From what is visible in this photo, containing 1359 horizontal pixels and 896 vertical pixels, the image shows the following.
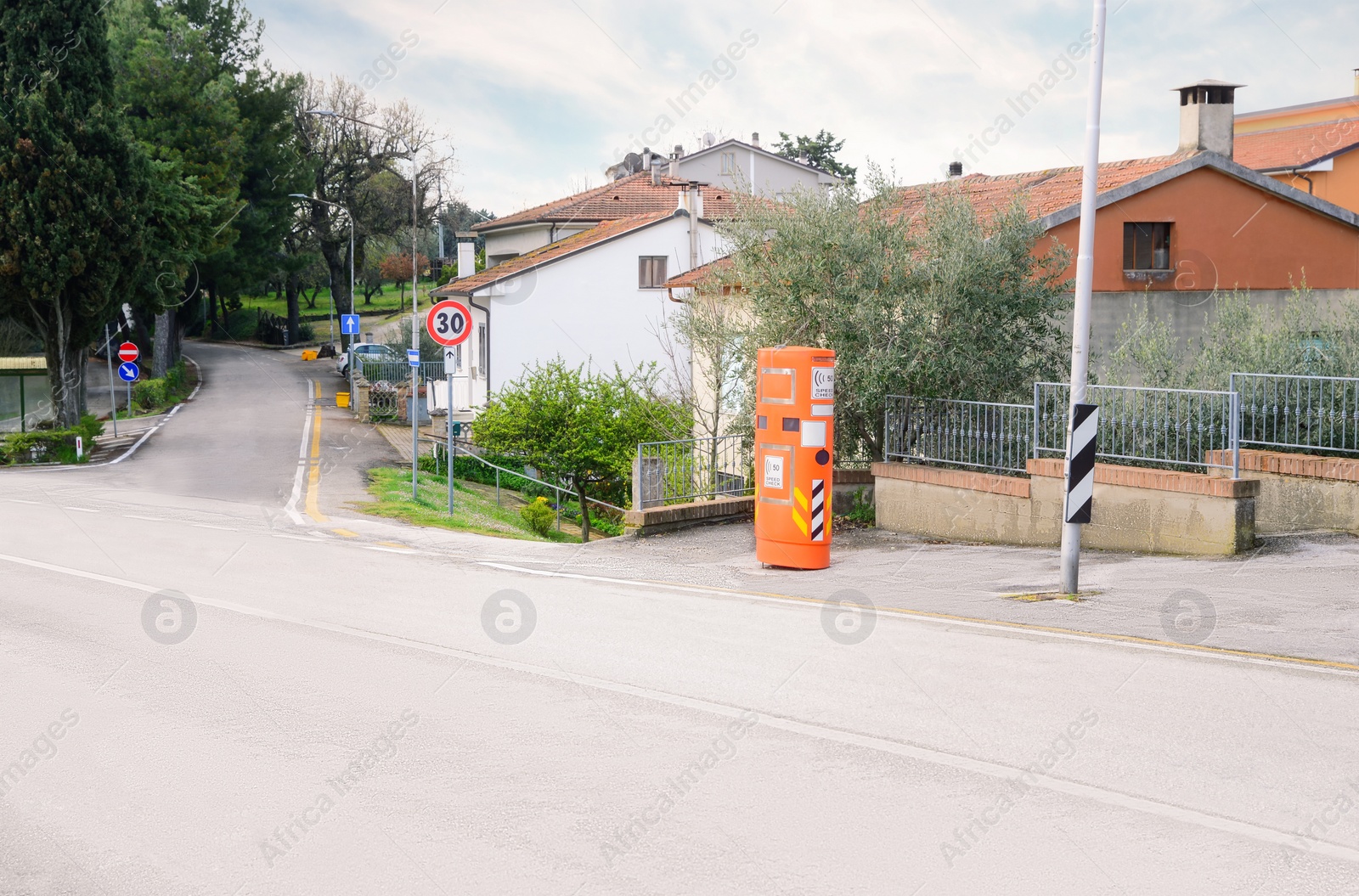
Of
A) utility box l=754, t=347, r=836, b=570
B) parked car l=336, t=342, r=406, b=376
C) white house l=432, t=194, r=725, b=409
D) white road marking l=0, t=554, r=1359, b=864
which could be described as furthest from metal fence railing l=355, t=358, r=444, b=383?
white road marking l=0, t=554, r=1359, b=864

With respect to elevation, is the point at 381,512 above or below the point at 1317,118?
below

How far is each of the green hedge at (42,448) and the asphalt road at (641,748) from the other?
2075 centimetres

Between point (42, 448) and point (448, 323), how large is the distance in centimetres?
1753

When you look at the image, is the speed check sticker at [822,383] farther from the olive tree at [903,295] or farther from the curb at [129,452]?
the curb at [129,452]

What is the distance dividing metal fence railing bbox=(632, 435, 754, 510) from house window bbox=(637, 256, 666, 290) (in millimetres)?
19636

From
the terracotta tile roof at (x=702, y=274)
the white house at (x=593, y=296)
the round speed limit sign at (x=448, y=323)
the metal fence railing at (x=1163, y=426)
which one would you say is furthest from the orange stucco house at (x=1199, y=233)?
the white house at (x=593, y=296)

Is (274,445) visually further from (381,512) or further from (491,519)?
(381,512)

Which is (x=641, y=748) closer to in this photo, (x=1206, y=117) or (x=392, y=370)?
(x=1206, y=117)

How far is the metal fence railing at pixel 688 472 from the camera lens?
54.5ft

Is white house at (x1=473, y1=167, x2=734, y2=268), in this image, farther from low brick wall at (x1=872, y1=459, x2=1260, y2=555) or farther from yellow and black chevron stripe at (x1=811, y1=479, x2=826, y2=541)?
yellow and black chevron stripe at (x1=811, y1=479, x2=826, y2=541)

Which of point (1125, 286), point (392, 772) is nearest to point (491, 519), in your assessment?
point (1125, 286)

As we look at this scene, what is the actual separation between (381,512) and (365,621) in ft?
34.8

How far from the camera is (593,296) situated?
123 feet

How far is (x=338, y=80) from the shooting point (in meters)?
70.1
